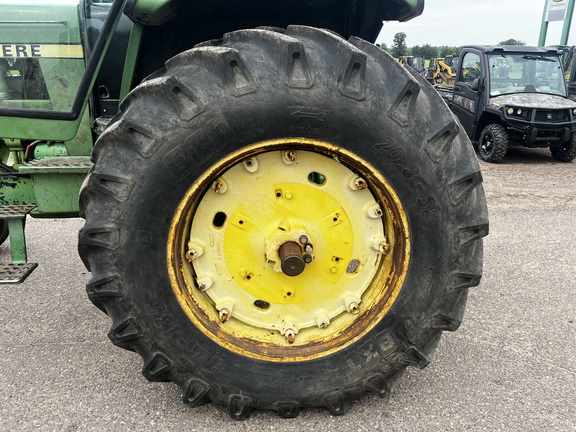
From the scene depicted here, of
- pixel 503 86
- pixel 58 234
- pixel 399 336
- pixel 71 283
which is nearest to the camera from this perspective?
pixel 399 336

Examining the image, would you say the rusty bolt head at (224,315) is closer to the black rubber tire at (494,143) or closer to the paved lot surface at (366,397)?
the paved lot surface at (366,397)

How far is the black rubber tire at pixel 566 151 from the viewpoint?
8602mm

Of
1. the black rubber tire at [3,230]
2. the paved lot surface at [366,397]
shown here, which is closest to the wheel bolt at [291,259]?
the paved lot surface at [366,397]

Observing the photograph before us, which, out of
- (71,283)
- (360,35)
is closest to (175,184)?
(360,35)

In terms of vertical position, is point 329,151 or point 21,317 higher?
point 329,151

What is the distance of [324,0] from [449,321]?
60.9 inches

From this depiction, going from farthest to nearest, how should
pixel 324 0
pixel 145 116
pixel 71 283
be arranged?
pixel 71 283 → pixel 324 0 → pixel 145 116

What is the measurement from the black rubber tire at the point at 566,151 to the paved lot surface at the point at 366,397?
5770 millimetres

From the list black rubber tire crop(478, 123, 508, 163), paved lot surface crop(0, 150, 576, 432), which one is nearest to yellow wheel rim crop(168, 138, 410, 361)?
paved lot surface crop(0, 150, 576, 432)

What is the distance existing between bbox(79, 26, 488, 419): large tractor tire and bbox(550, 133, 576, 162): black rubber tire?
8.00 meters

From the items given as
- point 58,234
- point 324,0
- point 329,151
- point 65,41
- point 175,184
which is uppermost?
point 324,0

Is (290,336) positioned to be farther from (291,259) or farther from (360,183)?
(360,183)

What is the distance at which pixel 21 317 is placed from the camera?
2.92 meters

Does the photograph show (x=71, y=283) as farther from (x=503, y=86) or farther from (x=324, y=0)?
(x=503, y=86)
